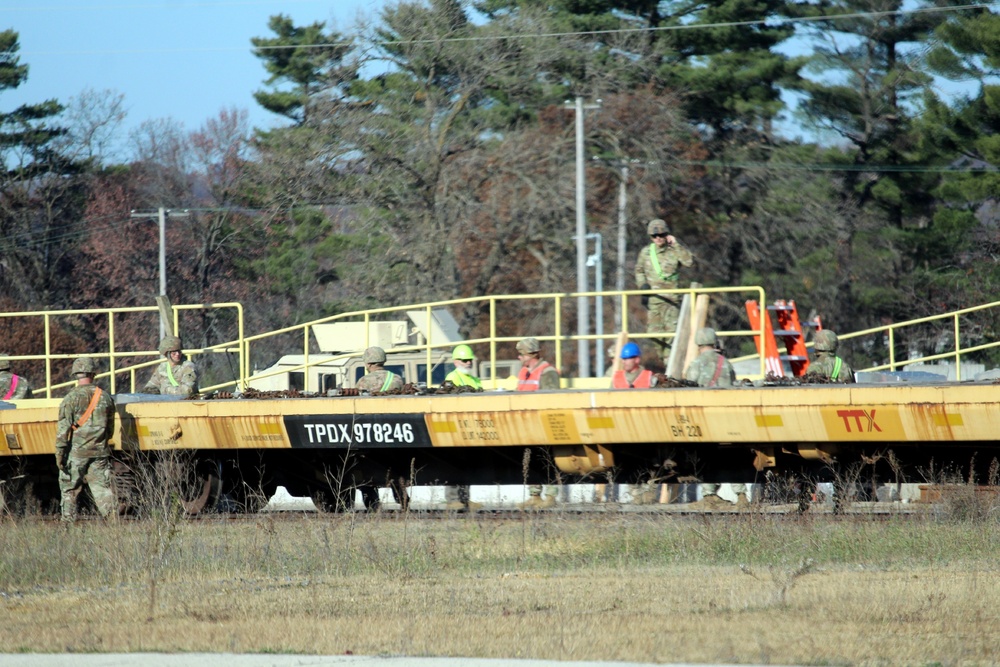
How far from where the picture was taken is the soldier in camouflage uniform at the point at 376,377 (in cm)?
1387

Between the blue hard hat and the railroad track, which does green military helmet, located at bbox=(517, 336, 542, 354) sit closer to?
the blue hard hat

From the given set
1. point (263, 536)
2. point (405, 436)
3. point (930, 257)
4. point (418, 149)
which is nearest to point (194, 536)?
point (263, 536)

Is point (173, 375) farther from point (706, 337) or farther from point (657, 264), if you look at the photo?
point (706, 337)

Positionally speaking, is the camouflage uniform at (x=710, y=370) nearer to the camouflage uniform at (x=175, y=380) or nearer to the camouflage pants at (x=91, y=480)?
the camouflage uniform at (x=175, y=380)

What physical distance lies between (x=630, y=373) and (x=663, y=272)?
4.55 feet

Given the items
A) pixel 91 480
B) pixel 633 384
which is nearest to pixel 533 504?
pixel 633 384

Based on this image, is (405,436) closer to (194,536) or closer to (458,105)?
(194,536)

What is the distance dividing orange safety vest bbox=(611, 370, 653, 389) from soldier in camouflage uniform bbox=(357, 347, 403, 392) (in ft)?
7.47

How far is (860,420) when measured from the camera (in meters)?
11.6

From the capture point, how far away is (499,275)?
35938 millimetres

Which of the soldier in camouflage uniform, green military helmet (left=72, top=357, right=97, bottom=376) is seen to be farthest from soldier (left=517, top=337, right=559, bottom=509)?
green military helmet (left=72, top=357, right=97, bottom=376)

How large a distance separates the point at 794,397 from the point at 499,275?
2448 cm

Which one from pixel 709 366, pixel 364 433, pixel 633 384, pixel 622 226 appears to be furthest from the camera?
pixel 622 226

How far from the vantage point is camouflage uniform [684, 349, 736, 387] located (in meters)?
12.8
